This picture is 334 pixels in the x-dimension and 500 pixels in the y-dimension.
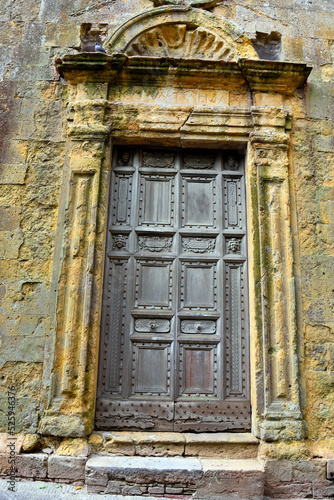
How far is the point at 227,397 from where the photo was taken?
3395 mm

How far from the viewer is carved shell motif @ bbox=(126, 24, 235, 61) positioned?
399 cm

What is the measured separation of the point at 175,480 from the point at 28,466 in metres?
1.13

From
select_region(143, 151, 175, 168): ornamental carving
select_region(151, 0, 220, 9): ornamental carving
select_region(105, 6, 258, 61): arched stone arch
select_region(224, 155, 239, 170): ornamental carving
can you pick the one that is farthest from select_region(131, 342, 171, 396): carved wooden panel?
select_region(151, 0, 220, 9): ornamental carving

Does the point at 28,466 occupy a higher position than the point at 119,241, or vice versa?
the point at 119,241

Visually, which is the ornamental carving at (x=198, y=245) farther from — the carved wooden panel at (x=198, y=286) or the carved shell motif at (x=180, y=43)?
the carved shell motif at (x=180, y=43)

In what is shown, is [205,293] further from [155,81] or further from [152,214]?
[155,81]

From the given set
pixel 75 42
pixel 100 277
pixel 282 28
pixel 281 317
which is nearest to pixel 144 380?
pixel 100 277

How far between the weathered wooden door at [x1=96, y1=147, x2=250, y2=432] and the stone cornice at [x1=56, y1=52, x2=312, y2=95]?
658 mm

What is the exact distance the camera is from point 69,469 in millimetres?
3010

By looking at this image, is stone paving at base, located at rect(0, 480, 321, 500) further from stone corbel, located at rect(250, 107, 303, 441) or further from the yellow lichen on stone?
stone corbel, located at rect(250, 107, 303, 441)

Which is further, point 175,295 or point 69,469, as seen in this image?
point 175,295

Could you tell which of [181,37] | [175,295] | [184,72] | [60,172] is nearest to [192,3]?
[181,37]

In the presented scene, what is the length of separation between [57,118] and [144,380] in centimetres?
256

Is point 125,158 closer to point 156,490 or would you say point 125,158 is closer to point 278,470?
point 156,490
